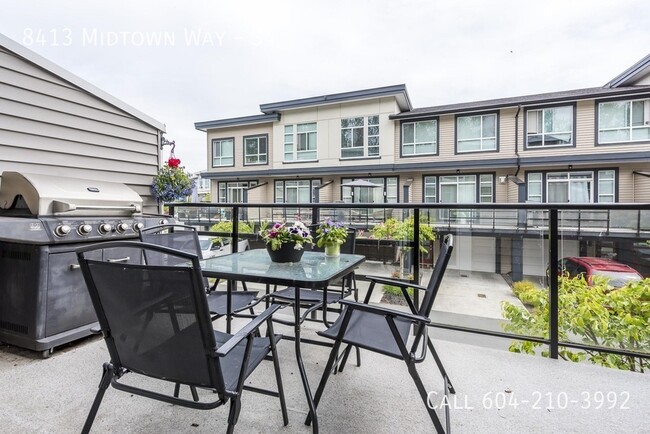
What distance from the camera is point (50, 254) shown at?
2162 mm

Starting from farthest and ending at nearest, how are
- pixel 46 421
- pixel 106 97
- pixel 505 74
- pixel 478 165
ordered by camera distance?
pixel 505 74, pixel 478 165, pixel 106 97, pixel 46 421

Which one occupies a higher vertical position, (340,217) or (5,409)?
(340,217)

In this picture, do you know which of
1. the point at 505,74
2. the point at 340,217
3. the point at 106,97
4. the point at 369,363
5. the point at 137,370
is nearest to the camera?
the point at 137,370

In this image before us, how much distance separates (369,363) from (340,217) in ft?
5.62

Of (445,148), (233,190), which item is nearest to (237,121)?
(233,190)

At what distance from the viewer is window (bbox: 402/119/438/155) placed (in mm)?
11906

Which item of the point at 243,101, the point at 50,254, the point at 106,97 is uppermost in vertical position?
the point at 243,101

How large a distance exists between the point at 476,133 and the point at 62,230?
12126mm

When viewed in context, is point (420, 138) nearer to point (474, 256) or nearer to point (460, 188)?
point (460, 188)

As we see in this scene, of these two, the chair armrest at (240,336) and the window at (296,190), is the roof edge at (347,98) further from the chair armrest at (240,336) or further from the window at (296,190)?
the chair armrest at (240,336)

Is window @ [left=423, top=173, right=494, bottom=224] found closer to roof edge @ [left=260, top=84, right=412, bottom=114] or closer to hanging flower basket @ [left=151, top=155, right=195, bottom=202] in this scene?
roof edge @ [left=260, top=84, right=412, bottom=114]

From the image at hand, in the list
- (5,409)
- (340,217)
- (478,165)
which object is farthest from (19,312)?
(478,165)

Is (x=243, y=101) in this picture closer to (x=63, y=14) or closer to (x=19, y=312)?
(x=63, y=14)

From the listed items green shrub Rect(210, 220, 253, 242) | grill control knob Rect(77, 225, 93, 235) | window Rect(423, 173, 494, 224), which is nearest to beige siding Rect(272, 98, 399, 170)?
window Rect(423, 173, 494, 224)
